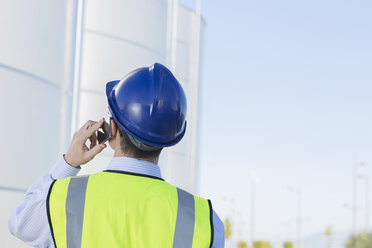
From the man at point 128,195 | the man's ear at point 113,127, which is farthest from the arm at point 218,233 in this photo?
the man's ear at point 113,127

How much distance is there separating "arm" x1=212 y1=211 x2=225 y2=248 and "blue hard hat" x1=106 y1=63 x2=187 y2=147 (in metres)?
0.41

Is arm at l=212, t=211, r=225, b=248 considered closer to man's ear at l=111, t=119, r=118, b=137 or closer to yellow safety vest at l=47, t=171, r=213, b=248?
yellow safety vest at l=47, t=171, r=213, b=248

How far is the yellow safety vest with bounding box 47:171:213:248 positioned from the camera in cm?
218

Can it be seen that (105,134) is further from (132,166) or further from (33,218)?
(33,218)

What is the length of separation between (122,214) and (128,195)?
9 centimetres

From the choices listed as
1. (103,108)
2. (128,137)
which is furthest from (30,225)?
(103,108)

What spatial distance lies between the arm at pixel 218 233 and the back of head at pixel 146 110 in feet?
1.34

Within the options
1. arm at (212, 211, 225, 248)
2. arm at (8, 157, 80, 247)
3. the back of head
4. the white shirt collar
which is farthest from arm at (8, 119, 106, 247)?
arm at (212, 211, 225, 248)

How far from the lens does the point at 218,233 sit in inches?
92.4

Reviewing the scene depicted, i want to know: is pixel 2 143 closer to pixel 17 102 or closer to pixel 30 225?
pixel 17 102

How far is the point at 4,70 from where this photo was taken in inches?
197

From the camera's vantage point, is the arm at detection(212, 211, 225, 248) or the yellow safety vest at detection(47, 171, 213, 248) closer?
the yellow safety vest at detection(47, 171, 213, 248)

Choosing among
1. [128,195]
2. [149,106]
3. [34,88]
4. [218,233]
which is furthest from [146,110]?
[34,88]

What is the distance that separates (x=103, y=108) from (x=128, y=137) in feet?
26.0
